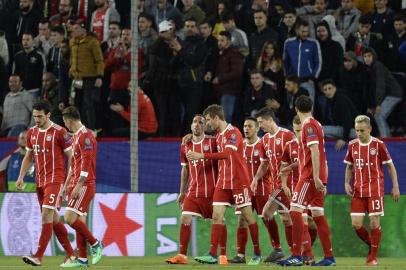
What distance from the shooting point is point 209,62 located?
22016 millimetres

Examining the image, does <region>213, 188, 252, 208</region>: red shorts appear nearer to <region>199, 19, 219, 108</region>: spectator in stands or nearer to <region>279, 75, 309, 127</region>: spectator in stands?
<region>279, 75, 309, 127</region>: spectator in stands

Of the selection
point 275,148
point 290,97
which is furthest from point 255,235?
point 290,97

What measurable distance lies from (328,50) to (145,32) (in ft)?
11.7

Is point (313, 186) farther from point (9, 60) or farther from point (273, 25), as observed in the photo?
point (9, 60)

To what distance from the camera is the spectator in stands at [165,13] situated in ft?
75.7

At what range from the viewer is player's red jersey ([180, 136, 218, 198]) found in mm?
16984

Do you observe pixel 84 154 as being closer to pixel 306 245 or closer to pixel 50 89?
pixel 306 245

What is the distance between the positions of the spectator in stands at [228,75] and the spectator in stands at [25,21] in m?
4.46

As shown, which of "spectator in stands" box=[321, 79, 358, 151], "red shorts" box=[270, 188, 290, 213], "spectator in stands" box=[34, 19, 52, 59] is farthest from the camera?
"spectator in stands" box=[34, 19, 52, 59]

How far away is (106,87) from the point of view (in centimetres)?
2262

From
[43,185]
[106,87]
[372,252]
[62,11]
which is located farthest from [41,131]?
[62,11]

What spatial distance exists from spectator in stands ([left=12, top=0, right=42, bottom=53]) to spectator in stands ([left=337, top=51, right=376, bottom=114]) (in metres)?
6.49

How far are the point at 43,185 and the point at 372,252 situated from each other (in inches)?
183

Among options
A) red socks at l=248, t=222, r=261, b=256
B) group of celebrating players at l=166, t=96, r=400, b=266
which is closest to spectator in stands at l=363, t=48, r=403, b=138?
group of celebrating players at l=166, t=96, r=400, b=266
